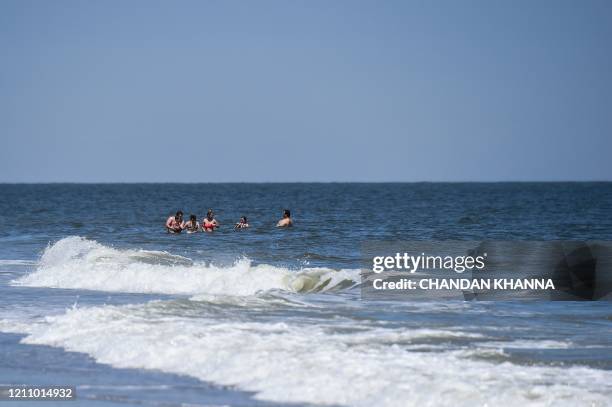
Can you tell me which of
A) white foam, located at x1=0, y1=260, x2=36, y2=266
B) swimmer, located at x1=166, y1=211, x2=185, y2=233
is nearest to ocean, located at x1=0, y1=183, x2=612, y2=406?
white foam, located at x1=0, y1=260, x2=36, y2=266

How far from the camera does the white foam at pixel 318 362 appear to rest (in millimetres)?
9820

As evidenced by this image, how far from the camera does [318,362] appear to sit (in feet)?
36.7

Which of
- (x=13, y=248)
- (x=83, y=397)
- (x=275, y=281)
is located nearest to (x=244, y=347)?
(x=83, y=397)

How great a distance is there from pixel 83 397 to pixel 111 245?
86.8 feet

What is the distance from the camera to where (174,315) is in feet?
50.0

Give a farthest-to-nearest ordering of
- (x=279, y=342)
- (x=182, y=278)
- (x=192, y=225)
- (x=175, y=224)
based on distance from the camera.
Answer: (x=175, y=224)
(x=192, y=225)
(x=182, y=278)
(x=279, y=342)

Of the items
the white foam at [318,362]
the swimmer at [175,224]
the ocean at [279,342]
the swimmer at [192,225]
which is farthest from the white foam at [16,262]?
the white foam at [318,362]

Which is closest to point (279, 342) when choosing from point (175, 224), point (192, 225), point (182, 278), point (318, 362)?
point (318, 362)

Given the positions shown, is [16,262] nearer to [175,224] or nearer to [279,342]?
[175,224]

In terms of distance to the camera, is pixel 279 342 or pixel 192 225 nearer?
pixel 279 342

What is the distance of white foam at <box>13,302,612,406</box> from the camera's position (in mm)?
9820

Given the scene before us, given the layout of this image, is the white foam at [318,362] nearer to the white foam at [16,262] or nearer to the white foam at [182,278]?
the white foam at [182,278]

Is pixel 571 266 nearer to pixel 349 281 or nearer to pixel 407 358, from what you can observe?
pixel 349 281

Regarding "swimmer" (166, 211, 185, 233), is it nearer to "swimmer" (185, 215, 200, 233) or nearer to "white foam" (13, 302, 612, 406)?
"swimmer" (185, 215, 200, 233)
